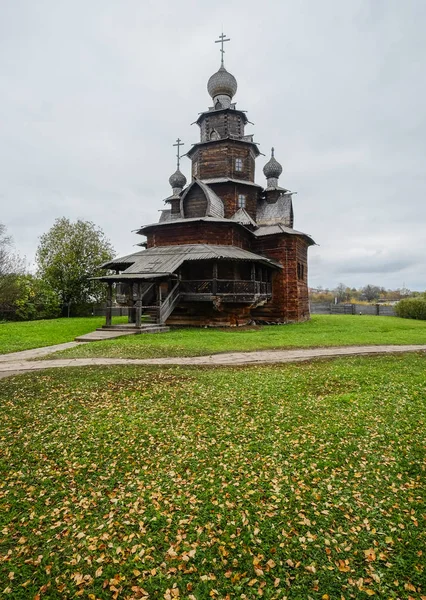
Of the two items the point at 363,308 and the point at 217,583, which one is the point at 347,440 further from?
the point at 363,308

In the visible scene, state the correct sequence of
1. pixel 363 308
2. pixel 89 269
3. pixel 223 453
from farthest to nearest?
pixel 363 308, pixel 89 269, pixel 223 453

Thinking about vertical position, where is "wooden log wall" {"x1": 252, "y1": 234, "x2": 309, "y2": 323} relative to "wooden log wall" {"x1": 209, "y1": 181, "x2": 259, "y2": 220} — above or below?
below

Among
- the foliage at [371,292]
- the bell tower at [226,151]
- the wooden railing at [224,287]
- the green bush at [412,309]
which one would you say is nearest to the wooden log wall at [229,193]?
the bell tower at [226,151]

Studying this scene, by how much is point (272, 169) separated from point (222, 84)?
26.0 feet

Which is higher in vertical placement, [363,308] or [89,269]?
[89,269]

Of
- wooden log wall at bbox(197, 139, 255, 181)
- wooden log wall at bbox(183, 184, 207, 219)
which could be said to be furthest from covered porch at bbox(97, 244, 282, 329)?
wooden log wall at bbox(197, 139, 255, 181)

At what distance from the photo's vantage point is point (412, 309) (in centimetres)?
3266

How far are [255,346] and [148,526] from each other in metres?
10.3

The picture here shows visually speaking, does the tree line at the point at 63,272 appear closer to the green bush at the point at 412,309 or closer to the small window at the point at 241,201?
the small window at the point at 241,201

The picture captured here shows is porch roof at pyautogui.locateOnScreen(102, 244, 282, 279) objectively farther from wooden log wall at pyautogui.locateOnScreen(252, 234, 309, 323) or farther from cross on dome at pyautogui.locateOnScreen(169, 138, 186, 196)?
cross on dome at pyautogui.locateOnScreen(169, 138, 186, 196)

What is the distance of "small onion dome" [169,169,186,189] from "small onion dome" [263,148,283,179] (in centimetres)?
740

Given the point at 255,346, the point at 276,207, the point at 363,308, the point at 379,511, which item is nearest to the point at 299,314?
the point at 276,207

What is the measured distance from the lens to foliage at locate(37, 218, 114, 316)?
32.5 metres

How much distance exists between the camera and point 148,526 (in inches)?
141
